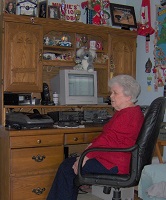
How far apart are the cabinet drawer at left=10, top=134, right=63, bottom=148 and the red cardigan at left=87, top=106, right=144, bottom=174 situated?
0.63 metres

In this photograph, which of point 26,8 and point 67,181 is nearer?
point 67,181

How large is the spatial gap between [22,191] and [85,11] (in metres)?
2.10

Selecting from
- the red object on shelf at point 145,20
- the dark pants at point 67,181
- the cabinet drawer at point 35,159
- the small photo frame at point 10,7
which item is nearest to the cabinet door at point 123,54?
the red object on shelf at point 145,20

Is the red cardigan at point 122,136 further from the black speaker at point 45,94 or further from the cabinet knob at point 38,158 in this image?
the black speaker at point 45,94

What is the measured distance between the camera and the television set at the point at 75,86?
3144 millimetres

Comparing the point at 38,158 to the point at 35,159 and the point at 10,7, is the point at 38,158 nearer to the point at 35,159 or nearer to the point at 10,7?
the point at 35,159

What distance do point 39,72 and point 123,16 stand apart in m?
1.29

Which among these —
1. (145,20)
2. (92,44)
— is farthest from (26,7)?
(145,20)

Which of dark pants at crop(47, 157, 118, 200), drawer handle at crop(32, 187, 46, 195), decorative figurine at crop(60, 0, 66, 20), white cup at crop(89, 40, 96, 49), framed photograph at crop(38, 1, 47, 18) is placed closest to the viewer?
dark pants at crop(47, 157, 118, 200)

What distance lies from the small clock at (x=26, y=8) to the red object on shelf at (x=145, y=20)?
1285mm

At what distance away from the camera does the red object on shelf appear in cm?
358

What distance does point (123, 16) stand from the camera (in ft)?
12.0

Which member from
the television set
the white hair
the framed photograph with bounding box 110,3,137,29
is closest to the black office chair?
the white hair

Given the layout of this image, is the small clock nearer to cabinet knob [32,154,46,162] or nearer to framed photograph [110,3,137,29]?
framed photograph [110,3,137,29]
